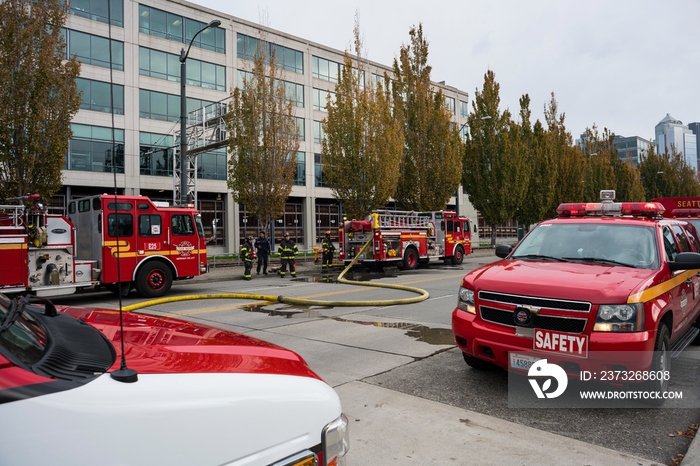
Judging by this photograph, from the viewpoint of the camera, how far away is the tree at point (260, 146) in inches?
961

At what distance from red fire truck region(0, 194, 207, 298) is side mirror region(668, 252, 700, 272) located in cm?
1001

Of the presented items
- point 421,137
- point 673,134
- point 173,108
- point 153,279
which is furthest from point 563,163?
point 673,134

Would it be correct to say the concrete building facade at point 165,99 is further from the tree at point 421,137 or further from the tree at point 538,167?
the tree at point 538,167

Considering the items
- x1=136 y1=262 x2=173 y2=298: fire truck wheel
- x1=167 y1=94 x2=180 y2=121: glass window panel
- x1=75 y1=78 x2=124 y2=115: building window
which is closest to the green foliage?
x1=167 y1=94 x2=180 y2=121: glass window panel

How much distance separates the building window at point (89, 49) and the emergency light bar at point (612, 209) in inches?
1059

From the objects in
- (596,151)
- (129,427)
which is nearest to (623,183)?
(596,151)

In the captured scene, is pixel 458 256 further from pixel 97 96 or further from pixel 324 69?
pixel 97 96

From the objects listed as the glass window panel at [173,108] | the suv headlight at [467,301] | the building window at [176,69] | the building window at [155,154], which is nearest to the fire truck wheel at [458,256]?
the building window at [155,154]

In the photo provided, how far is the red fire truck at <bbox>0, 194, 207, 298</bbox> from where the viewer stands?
37.0 ft

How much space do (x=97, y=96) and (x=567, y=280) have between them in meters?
29.8

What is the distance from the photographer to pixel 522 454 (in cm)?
381

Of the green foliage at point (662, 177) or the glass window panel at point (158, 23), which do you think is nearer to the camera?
the glass window panel at point (158, 23)

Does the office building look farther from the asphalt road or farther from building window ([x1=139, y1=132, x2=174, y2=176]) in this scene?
the asphalt road

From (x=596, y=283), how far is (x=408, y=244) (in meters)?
18.7
